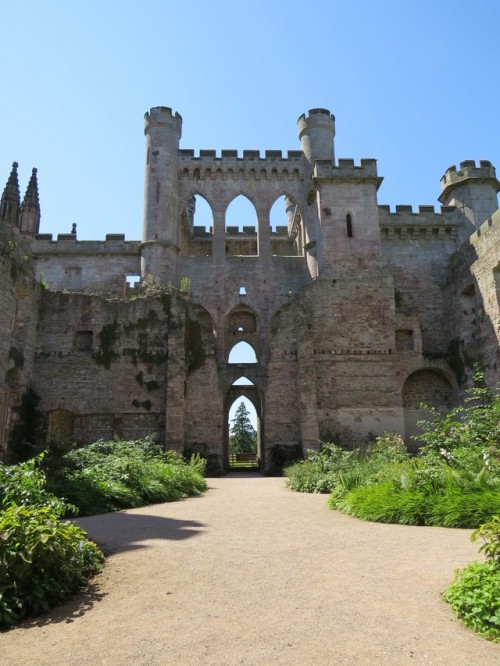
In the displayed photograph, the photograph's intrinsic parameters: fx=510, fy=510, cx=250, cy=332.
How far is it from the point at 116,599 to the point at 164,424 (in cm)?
1372

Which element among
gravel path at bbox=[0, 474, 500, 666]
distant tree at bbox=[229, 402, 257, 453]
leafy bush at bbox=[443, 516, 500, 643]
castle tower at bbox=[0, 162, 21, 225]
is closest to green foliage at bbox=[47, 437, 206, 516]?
gravel path at bbox=[0, 474, 500, 666]

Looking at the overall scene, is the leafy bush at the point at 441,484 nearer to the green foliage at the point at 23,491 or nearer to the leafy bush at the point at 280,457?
the green foliage at the point at 23,491

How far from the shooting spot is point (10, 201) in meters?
25.3

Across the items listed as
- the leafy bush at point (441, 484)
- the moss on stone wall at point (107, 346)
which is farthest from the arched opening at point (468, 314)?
the moss on stone wall at point (107, 346)

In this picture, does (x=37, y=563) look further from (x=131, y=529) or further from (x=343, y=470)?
(x=343, y=470)

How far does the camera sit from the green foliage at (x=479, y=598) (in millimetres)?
3279

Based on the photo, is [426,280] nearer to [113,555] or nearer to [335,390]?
[335,390]

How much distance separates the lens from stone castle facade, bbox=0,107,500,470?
698 inches

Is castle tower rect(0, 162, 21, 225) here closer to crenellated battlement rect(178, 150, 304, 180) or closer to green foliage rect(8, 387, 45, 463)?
crenellated battlement rect(178, 150, 304, 180)

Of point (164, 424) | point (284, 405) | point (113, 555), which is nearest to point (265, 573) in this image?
point (113, 555)

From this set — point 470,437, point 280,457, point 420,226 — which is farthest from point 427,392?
point 470,437

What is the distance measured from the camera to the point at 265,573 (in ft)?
15.3

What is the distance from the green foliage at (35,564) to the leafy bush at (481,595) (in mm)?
2959

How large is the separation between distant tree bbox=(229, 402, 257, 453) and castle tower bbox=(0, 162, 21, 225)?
2727 centimetres
